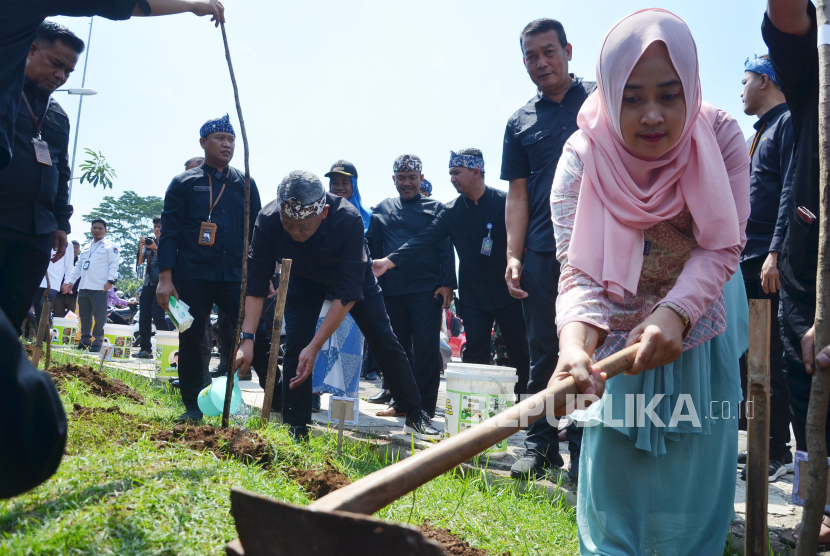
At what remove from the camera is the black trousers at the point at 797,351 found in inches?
91.8

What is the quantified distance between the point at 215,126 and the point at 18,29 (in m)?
2.51

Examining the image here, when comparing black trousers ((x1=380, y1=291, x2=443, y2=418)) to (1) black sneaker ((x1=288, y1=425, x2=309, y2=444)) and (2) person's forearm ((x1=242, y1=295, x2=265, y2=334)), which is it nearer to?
(1) black sneaker ((x1=288, y1=425, x2=309, y2=444))

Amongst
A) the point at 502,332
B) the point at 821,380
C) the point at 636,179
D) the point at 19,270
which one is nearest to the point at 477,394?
the point at 502,332

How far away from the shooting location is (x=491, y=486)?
10.5 ft

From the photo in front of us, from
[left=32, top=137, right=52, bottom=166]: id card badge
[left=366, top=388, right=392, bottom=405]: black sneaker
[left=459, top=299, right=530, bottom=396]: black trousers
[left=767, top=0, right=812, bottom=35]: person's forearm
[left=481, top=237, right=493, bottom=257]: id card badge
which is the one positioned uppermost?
[left=767, top=0, right=812, bottom=35]: person's forearm

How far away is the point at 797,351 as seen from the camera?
7.85 feet

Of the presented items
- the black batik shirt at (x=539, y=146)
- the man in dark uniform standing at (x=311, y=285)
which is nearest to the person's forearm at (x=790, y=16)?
the black batik shirt at (x=539, y=146)

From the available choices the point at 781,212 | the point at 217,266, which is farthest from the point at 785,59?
the point at 217,266

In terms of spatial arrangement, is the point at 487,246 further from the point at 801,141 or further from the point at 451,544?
the point at 451,544

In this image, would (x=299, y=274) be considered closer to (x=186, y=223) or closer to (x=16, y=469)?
(x=186, y=223)

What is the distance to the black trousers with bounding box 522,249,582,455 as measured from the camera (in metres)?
3.36

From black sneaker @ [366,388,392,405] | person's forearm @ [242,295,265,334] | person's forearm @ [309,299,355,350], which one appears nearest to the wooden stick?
person's forearm @ [309,299,355,350]

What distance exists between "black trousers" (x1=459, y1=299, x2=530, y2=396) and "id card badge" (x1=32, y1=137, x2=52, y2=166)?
3003 mm

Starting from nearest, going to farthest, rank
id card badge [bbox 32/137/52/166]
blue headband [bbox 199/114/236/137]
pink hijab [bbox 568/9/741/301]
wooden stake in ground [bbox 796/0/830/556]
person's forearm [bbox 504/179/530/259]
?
1. wooden stake in ground [bbox 796/0/830/556]
2. pink hijab [bbox 568/9/741/301]
3. id card badge [bbox 32/137/52/166]
4. person's forearm [bbox 504/179/530/259]
5. blue headband [bbox 199/114/236/137]
